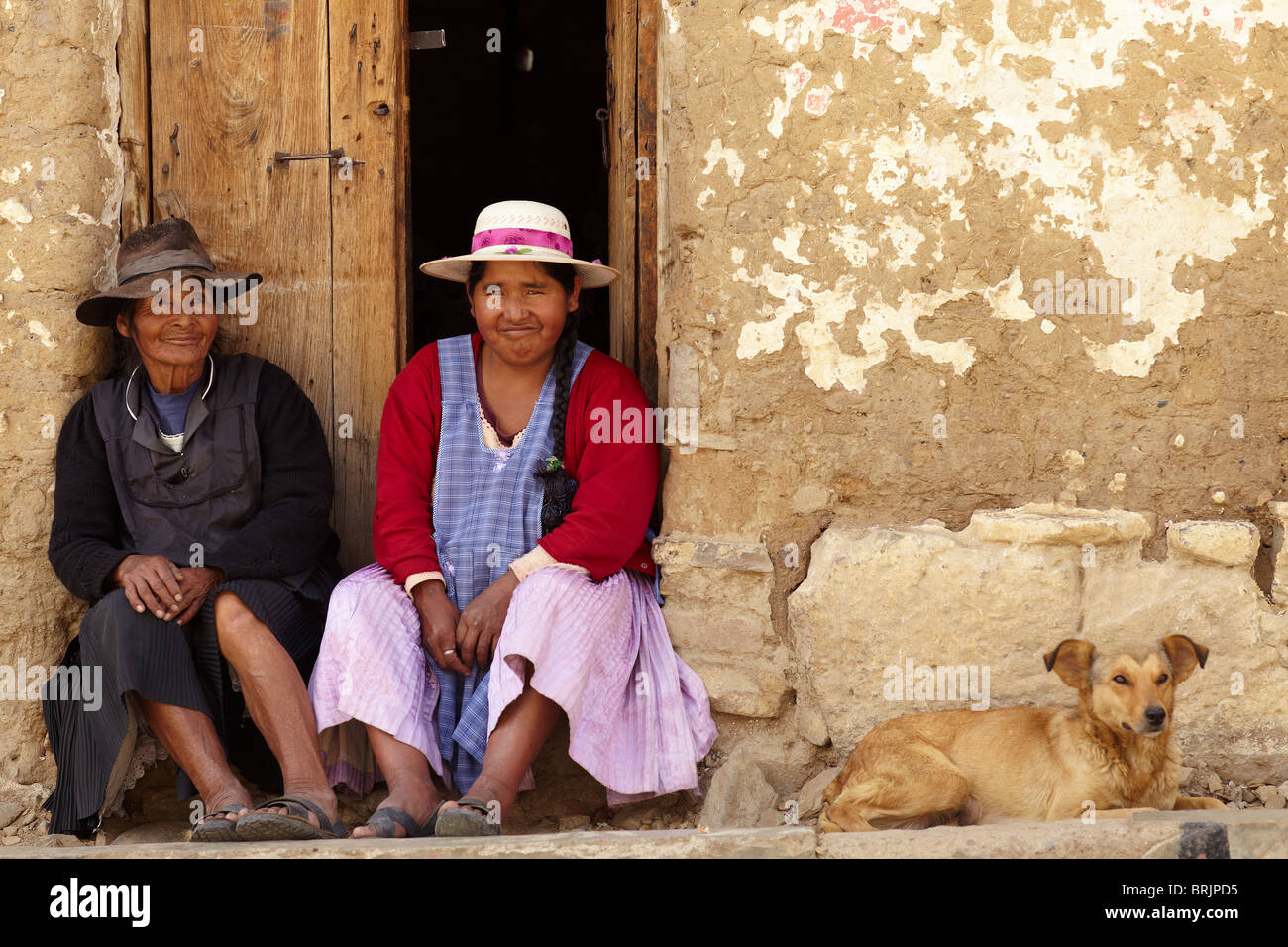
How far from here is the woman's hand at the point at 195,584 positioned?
3348mm

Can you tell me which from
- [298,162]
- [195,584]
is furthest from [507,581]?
[298,162]

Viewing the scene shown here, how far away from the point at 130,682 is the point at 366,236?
61.4 inches

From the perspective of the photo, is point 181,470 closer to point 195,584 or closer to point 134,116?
point 195,584

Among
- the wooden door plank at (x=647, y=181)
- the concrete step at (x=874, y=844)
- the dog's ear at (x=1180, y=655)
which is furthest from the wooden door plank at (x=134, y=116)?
the dog's ear at (x=1180, y=655)

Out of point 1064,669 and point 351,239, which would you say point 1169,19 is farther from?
point 351,239

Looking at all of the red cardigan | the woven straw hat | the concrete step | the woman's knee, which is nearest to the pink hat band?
the woven straw hat

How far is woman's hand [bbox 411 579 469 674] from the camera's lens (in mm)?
3406

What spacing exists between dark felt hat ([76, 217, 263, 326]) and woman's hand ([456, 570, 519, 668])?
3.95 feet

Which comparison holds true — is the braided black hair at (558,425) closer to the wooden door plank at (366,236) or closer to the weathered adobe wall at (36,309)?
the wooden door plank at (366,236)

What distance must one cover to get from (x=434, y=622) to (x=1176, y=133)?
7.45 feet

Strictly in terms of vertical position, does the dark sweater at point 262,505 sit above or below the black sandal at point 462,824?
above

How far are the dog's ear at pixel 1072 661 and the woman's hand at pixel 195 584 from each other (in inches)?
83.0

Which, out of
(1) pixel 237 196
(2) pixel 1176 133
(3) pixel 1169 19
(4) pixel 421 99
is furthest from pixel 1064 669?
(4) pixel 421 99

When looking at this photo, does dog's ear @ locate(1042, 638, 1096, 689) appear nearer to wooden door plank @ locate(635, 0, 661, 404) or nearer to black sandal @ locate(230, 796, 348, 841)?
wooden door plank @ locate(635, 0, 661, 404)
